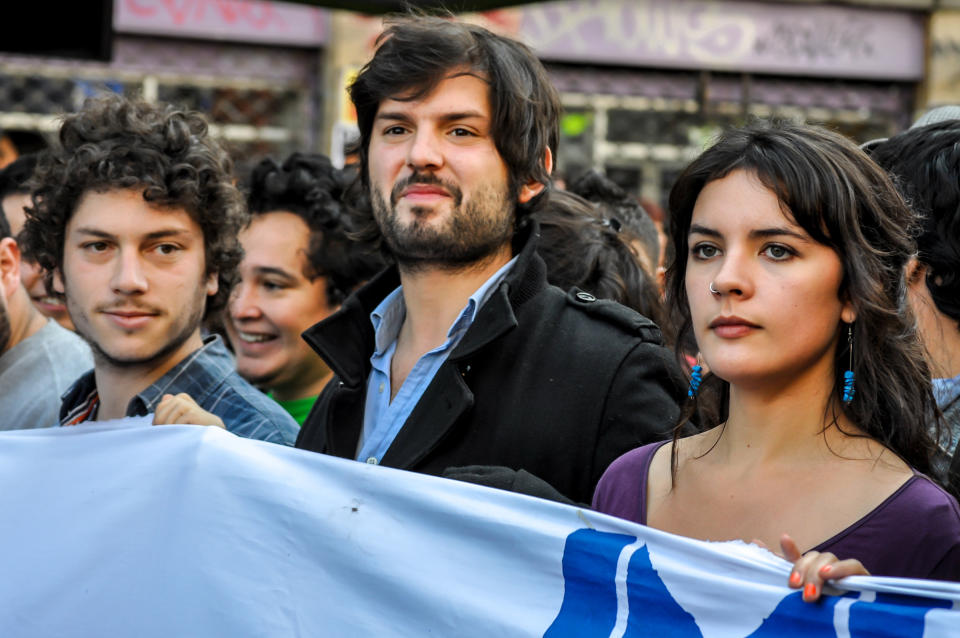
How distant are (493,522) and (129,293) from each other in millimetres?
1355

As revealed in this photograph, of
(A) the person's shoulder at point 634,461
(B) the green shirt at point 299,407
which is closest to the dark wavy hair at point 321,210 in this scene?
(B) the green shirt at point 299,407

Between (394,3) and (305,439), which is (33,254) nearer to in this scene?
(305,439)

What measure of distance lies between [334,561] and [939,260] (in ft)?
4.59

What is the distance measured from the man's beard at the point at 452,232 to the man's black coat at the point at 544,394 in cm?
11

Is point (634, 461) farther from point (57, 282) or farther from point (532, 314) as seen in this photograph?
point (57, 282)

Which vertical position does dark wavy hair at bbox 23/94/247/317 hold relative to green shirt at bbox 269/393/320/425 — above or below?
above

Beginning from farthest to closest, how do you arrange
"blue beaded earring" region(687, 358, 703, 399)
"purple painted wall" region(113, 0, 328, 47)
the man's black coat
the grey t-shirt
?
"purple painted wall" region(113, 0, 328, 47) → the grey t-shirt → the man's black coat → "blue beaded earring" region(687, 358, 703, 399)

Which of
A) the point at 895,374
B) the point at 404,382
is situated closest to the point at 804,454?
the point at 895,374

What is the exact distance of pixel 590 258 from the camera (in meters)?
3.66

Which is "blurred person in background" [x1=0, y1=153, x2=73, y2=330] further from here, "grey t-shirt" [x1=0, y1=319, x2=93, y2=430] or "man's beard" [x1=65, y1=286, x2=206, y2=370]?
"man's beard" [x1=65, y1=286, x2=206, y2=370]

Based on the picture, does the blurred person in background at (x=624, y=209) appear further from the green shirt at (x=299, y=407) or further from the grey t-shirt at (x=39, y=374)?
the grey t-shirt at (x=39, y=374)

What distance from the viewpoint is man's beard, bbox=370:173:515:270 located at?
9.58 feet

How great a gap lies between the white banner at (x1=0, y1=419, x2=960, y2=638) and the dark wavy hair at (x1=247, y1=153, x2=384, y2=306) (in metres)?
1.67

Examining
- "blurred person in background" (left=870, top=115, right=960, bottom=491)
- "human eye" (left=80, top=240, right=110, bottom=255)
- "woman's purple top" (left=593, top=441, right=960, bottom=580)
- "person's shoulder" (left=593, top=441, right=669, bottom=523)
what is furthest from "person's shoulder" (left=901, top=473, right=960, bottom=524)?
"human eye" (left=80, top=240, right=110, bottom=255)
